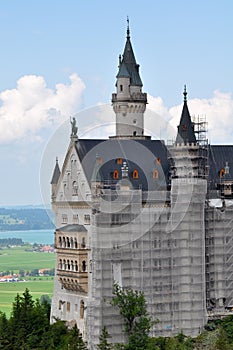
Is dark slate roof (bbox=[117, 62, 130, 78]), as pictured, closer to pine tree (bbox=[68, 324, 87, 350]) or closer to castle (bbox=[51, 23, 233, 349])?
castle (bbox=[51, 23, 233, 349])

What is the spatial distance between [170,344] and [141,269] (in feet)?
22.4

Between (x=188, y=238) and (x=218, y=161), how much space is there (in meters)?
9.22

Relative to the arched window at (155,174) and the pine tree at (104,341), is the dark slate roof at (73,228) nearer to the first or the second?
the arched window at (155,174)

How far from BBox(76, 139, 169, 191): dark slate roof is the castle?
0.28ft

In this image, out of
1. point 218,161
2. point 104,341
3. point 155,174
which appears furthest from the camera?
point 218,161

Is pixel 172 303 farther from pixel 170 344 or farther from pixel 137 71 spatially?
pixel 137 71

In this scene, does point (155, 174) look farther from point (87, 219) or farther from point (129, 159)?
point (87, 219)

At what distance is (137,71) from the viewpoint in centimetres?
10775

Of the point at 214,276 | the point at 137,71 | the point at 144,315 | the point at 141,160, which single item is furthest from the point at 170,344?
the point at 137,71

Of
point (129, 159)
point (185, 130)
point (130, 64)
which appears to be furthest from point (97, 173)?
point (130, 64)

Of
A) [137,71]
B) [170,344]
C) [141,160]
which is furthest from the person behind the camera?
[137,71]

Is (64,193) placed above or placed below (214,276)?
above

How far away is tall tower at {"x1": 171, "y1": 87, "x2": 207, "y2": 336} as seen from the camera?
9756 centimetres

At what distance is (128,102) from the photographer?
106 metres
